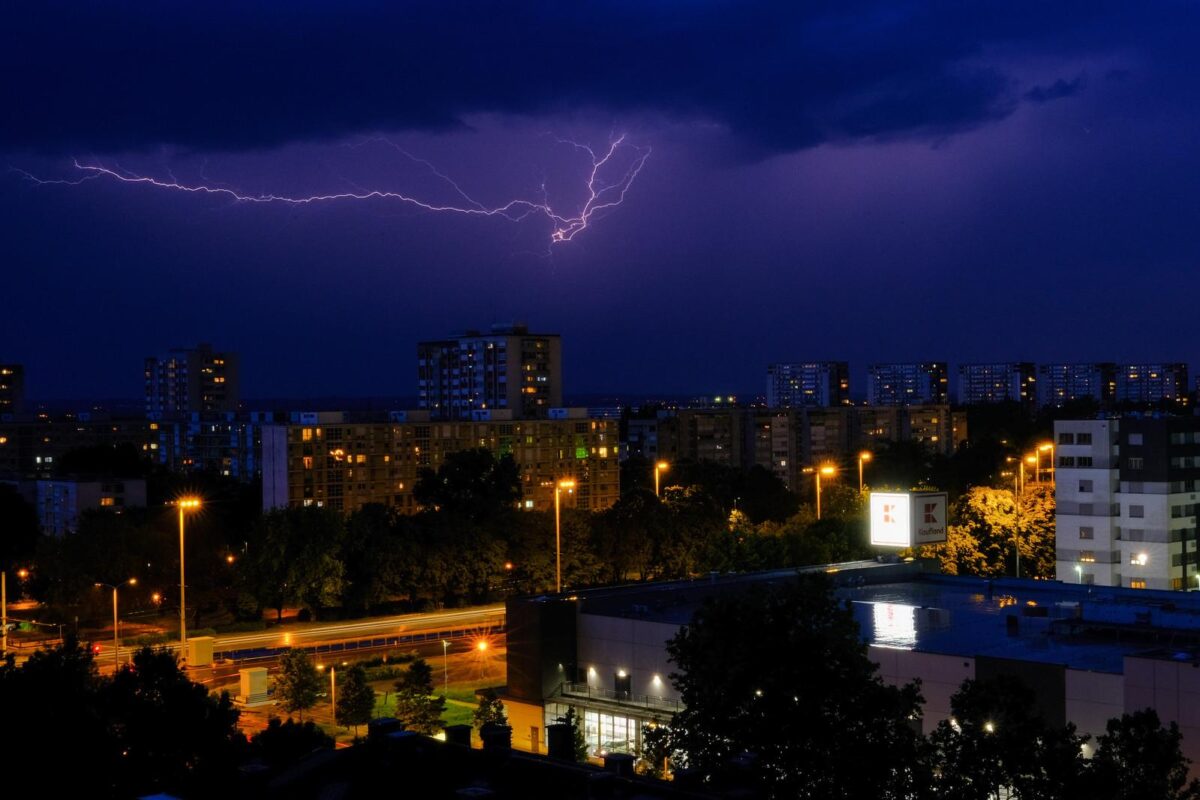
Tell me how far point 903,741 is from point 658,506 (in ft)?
152

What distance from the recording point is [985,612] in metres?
32.7

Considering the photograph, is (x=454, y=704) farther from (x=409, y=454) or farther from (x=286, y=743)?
(x=409, y=454)

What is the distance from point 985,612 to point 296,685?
16.9 m

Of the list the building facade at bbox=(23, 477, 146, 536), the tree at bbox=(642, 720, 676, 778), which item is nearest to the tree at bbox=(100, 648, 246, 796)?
the tree at bbox=(642, 720, 676, 778)

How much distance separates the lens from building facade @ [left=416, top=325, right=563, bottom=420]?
128250 mm

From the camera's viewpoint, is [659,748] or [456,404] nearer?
[659,748]

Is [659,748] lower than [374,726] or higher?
lower

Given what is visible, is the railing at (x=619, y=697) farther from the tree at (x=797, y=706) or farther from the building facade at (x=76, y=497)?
the building facade at (x=76, y=497)

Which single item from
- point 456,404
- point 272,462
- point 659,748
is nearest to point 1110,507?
point 659,748

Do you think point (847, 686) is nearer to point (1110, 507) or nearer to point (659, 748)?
point (659, 748)

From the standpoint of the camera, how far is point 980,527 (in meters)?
53.8

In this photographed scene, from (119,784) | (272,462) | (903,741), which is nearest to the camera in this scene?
(903,741)

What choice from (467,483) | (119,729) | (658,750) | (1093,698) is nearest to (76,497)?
(467,483)

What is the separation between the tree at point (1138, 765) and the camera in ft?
48.5
